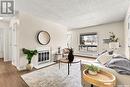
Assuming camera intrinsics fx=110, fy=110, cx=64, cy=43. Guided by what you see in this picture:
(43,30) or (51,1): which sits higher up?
(51,1)

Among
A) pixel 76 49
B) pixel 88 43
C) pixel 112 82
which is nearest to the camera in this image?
pixel 112 82

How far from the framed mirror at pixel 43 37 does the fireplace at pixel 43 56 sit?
1.53 feet

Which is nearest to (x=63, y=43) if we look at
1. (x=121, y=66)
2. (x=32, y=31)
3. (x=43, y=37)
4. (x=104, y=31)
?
(x=43, y=37)

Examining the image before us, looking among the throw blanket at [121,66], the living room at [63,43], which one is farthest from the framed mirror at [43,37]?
the throw blanket at [121,66]

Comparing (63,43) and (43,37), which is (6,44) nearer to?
(43,37)

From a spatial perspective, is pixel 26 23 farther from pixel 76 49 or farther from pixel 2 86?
pixel 76 49

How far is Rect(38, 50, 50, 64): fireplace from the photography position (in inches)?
215

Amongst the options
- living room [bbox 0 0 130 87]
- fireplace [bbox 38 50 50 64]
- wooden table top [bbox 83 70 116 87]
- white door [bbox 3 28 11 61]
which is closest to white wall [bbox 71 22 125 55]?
living room [bbox 0 0 130 87]

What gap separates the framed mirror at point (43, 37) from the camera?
209 inches

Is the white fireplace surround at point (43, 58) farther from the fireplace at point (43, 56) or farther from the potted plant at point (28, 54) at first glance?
the potted plant at point (28, 54)

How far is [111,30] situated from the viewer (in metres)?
6.43

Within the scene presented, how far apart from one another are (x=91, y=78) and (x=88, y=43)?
6.04 metres

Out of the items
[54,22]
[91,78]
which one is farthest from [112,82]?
[54,22]

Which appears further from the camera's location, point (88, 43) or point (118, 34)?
point (88, 43)
